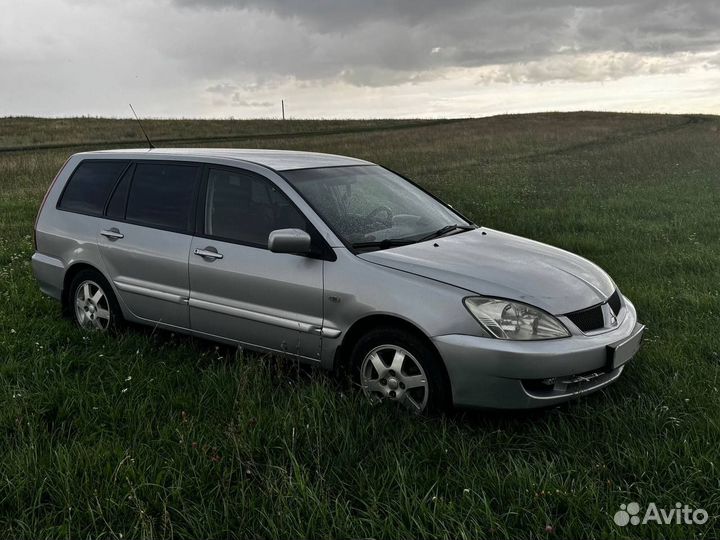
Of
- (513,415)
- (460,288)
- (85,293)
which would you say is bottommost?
(513,415)

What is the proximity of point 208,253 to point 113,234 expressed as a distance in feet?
3.78

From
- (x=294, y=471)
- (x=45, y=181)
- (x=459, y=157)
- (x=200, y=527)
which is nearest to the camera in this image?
(x=200, y=527)

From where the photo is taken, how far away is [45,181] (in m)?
18.3

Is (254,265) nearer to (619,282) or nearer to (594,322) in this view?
(594,322)

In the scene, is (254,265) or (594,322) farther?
(254,265)

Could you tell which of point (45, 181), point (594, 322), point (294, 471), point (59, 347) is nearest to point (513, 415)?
point (594, 322)

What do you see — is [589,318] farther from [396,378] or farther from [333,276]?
[333,276]

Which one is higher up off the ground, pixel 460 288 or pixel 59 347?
pixel 460 288

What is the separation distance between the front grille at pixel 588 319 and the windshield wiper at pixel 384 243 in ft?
3.90

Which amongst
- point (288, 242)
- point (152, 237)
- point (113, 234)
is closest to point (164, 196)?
point (152, 237)

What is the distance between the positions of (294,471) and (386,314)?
3.56ft

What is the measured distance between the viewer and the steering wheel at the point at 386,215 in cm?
465

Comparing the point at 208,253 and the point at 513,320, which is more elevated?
the point at 208,253

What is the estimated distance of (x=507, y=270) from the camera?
404 cm
